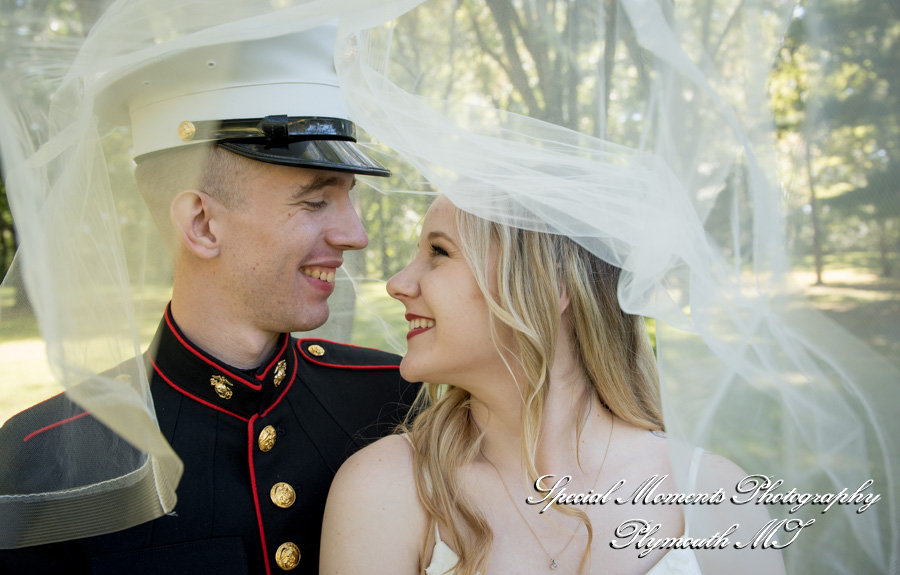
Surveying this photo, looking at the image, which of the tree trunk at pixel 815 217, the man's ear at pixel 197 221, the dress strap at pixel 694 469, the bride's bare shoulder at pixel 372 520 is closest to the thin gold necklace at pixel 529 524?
the bride's bare shoulder at pixel 372 520

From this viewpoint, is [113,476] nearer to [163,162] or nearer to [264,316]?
[264,316]

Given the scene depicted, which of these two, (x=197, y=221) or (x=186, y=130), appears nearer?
(x=186, y=130)

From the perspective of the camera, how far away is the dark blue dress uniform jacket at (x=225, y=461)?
167 cm

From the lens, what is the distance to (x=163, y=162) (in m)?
1.97

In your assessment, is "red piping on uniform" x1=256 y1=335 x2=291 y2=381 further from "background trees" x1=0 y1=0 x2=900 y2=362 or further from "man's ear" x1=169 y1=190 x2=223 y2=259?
"background trees" x1=0 y1=0 x2=900 y2=362

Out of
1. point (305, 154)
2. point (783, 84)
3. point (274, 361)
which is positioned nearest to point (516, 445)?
point (274, 361)

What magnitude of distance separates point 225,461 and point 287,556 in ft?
1.04

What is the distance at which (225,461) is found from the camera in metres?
1.85

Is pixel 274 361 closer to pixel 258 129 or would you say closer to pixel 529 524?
Result: pixel 258 129

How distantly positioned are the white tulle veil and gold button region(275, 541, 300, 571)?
44cm

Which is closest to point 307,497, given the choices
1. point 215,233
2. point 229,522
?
point 229,522

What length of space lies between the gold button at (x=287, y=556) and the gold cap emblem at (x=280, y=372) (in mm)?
471

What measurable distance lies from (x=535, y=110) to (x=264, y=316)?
1.06 meters

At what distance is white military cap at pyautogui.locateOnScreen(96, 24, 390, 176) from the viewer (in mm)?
1827
